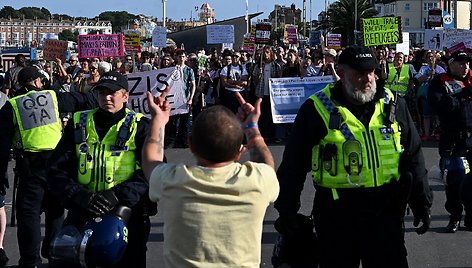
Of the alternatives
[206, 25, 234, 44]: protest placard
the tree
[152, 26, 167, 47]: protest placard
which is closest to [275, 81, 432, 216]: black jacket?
[206, 25, 234, 44]: protest placard

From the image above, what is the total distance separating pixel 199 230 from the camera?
11.6ft

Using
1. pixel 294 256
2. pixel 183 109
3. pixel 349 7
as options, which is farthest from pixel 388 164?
pixel 349 7

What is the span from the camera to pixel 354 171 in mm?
4863

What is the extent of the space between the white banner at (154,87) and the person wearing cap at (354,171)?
6.49 meters

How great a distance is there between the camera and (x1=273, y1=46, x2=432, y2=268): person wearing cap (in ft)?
15.9

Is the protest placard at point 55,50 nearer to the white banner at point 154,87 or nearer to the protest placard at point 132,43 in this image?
the white banner at point 154,87

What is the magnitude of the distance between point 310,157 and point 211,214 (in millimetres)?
1625

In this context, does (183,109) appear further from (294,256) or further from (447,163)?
(294,256)

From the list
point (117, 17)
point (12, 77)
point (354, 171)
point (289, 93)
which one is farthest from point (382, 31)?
point (117, 17)

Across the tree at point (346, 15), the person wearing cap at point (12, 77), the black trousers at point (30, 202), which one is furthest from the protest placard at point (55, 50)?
the tree at point (346, 15)

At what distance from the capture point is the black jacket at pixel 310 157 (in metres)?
4.91

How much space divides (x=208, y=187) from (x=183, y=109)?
12014mm

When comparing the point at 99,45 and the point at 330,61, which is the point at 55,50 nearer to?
the point at 99,45

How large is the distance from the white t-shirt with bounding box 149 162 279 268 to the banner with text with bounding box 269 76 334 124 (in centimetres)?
1256
